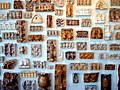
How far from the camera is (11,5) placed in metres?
2.98

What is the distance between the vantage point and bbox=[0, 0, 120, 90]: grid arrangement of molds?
2951 mm

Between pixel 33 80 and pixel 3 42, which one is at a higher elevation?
pixel 3 42

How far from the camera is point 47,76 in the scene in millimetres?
2947

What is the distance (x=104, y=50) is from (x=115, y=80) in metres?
0.34

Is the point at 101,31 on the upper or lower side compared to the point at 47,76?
upper

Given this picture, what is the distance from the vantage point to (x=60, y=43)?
296 cm

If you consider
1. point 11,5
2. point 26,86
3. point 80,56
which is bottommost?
point 26,86

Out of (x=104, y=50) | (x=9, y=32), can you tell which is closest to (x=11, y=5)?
(x=9, y=32)

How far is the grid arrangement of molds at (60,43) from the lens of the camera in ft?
9.68

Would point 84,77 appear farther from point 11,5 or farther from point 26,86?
point 11,5

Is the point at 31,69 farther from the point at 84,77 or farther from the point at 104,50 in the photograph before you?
the point at 104,50

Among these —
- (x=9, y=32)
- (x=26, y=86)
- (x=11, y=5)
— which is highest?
(x=11, y=5)

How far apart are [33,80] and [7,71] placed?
11.4 inches

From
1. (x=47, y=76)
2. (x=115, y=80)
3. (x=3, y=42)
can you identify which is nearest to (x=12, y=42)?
(x=3, y=42)
